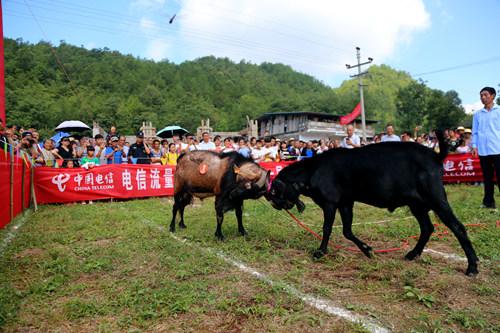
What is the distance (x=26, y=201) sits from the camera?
8.36m

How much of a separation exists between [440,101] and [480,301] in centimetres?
5695

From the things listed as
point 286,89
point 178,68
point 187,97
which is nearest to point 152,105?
point 187,97

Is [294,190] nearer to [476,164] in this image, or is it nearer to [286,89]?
[476,164]

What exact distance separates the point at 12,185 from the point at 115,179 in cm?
397

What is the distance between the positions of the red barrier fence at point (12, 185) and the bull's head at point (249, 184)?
4.52 meters

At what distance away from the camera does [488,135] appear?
234 inches

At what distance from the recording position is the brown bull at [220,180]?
5.11 meters

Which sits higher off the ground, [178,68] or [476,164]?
Answer: [178,68]

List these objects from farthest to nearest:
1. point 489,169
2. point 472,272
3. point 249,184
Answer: point 489,169, point 249,184, point 472,272

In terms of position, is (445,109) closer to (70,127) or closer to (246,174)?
(70,127)

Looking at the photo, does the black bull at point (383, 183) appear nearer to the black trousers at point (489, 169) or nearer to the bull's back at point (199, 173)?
the bull's back at point (199, 173)

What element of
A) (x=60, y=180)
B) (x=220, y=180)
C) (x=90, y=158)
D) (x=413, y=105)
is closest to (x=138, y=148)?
(x=90, y=158)

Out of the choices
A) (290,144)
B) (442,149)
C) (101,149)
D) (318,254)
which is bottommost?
(318,254)

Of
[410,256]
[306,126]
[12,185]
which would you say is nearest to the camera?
[410,256]
